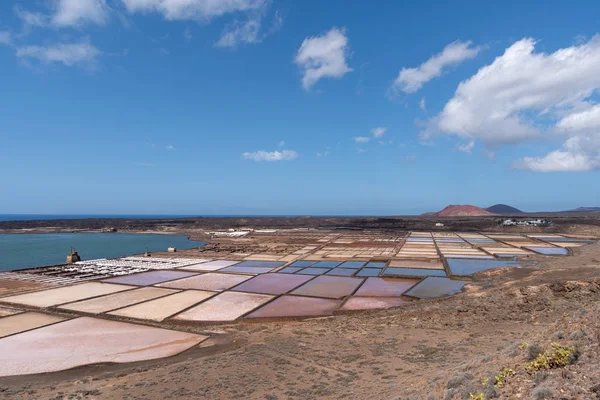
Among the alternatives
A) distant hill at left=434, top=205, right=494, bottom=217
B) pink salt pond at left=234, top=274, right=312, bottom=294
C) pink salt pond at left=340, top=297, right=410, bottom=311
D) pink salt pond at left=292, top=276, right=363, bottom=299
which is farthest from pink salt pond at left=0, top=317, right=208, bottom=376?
distant hill at left=434, top=205, right=494, bottom=217

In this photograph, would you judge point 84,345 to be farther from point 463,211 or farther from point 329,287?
point 463,211

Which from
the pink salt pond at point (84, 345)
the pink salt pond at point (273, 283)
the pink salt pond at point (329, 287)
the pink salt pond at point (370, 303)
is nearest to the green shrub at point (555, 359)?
the pink salt pond at point (84, 345)

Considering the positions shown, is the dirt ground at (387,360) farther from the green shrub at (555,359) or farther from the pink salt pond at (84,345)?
the pink salt pond at (84,345)

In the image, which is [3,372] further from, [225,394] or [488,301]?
[488,301]

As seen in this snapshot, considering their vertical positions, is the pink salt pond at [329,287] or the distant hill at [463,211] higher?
the distant hill at [463,211]

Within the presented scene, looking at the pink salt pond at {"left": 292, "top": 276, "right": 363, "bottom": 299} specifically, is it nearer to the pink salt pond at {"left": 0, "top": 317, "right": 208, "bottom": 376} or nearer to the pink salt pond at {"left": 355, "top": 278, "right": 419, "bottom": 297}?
the pink salt pond at {"left": 355, "top": 278, "right": 419, "bottom": 297}

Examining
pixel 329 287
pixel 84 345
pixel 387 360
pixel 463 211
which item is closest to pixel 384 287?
pixel 329 287
